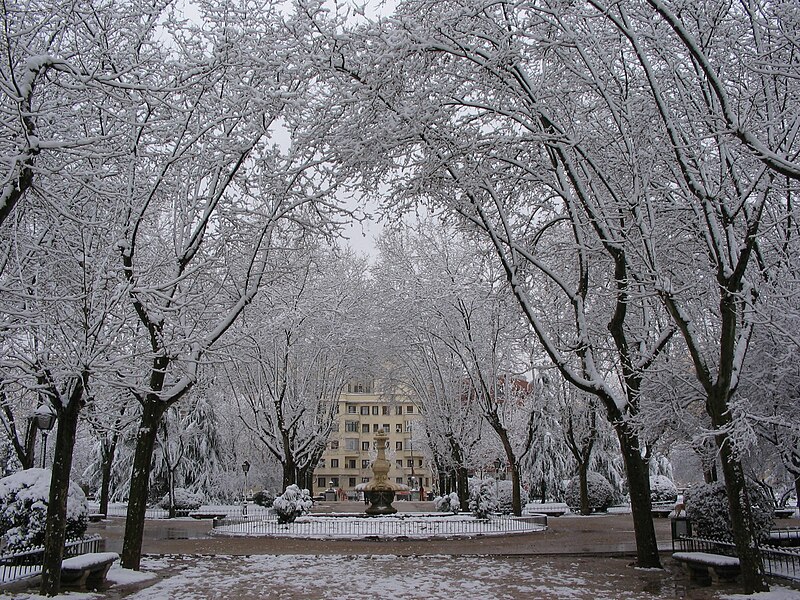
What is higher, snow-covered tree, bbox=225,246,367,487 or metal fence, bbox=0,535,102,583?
snow-covered tree, bbox=225,246,367,487

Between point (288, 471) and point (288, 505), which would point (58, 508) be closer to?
point (288, 505)

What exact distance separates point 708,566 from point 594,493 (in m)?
24.4

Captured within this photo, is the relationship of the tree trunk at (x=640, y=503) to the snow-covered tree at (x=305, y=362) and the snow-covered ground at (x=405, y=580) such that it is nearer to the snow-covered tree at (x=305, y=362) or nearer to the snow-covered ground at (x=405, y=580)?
the snow-covered ground at (x=405, y=580)

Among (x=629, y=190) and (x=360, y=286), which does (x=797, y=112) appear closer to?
(x=629, y=190)

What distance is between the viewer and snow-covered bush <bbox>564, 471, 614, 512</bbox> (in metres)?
35.0

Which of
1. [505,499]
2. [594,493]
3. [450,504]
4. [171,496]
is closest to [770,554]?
[505,499]

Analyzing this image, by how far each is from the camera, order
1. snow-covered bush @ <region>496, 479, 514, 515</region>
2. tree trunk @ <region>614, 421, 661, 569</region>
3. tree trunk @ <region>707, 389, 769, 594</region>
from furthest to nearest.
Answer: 1. snow-covered bush @ <region>496, 479, 514, 515</region>
2. tree trunk @ <region>614, 421, 661, 569</region>
3. tree trunk @ <region>707, 389, 769, 594</region>

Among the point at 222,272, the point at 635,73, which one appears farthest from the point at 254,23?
the point at 635,73

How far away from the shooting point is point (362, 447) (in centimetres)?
9550

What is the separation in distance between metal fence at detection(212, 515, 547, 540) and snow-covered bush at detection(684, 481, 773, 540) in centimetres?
986

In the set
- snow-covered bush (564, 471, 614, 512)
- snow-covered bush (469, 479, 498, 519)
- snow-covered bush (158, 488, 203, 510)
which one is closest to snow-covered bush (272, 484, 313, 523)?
snow-covered bush (469, 479, 498, 519)

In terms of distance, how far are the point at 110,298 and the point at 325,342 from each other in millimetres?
20111

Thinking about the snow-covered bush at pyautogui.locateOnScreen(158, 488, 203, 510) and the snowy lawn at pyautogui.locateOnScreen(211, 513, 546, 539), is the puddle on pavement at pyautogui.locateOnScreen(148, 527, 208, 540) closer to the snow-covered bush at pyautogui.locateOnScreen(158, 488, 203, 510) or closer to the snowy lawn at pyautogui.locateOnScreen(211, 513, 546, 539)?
the snowy lawn at pyautogui.locateOnScreen(211, 513, 546, 539)

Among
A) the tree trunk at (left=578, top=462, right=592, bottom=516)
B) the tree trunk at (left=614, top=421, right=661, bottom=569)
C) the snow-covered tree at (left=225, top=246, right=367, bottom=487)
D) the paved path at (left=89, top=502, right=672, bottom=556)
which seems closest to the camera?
the tree trunk at (left=614, top=421, right=661, bottom=569)
